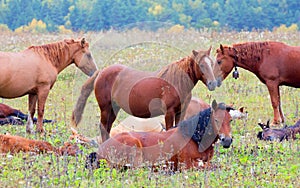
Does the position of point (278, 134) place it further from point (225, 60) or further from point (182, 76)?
point (225, 60)

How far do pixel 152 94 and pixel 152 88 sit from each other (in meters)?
0.09

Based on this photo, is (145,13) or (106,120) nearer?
(106,120)

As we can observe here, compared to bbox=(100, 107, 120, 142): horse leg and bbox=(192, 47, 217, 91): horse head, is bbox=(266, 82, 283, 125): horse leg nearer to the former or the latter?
bbox=(192, 47, 217, 91): horse head

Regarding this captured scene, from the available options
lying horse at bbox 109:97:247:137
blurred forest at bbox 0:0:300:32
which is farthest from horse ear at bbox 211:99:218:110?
blurred forest at bbox 0:0:300:32

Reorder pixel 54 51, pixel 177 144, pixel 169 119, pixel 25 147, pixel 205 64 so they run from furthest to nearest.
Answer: pixel 54 51
pixel 169 119
pixel 205 64
pixel 25 147
pixel 177 144

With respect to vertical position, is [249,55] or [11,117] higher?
[249,55]

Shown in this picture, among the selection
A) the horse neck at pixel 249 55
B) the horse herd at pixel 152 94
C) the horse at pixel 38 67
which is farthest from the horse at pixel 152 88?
the horse neck at pixel 249 55

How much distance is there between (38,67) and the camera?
12.2 metres

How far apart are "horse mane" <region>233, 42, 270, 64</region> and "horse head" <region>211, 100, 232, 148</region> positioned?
5165 mm

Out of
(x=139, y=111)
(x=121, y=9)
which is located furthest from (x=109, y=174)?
(x=121, y=9)

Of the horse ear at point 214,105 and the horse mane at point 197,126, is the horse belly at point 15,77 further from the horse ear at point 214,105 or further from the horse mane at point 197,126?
the horse ear at point 214,105

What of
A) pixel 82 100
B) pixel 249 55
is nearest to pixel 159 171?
pixel 82 100

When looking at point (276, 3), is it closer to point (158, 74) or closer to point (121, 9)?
point (121, 9)

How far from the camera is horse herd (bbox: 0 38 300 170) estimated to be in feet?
28.3
